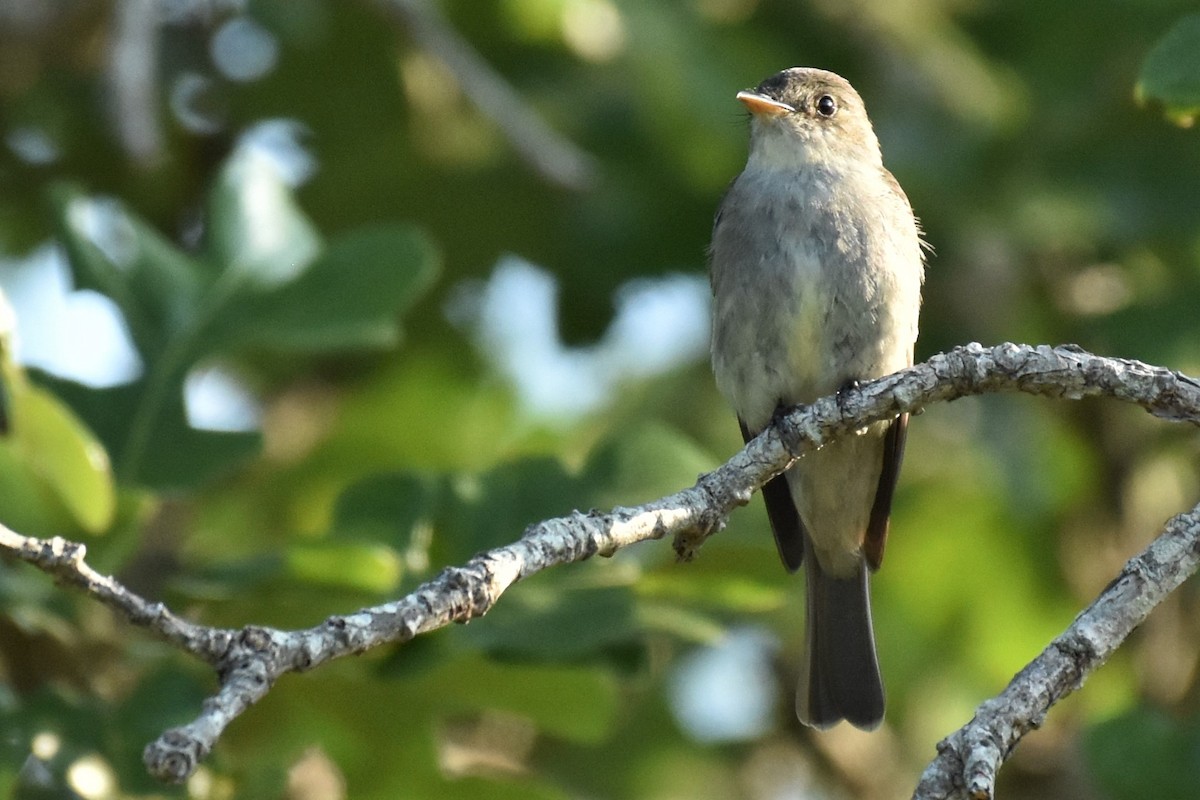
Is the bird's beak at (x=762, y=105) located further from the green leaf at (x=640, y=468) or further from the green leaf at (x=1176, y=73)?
the green leaf at (x=1176, y=73)

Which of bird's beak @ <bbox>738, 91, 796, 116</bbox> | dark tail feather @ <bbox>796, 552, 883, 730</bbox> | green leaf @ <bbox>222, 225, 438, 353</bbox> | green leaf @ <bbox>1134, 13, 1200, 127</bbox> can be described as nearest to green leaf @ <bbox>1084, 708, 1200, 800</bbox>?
dark tail feather @ <bbox>796, 552, 883, 730</bbox>

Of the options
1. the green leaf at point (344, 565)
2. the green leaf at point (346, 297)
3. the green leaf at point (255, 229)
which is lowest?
the green leaf at point (344, 565)

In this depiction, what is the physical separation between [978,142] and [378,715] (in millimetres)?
3206

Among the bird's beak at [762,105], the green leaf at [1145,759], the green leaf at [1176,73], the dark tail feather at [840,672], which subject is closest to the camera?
the green leaf at [1176,73]

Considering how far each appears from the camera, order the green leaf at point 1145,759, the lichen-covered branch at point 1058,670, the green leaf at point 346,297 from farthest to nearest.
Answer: the green leaf at point 346,297, the green leaf at point 1145,759, the lichen-covered branch at point 1058,670

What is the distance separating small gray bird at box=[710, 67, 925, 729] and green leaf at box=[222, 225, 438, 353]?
0.97m

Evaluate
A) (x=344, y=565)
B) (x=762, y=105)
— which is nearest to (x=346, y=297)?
A: (x=344, y=565)

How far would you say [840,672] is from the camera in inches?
188

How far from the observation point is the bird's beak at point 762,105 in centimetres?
498

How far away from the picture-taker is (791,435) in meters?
3.21

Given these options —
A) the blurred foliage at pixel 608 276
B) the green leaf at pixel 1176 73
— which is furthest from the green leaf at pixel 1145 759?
the green leaf at pixel 1176 73

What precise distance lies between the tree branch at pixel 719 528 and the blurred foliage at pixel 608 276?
1012 mm

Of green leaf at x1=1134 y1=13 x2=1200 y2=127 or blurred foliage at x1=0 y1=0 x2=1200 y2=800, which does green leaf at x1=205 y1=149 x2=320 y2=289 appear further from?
green leaf at x1=1134 y1=13 x2=1200 y2=127

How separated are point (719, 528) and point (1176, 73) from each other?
3.70ft
